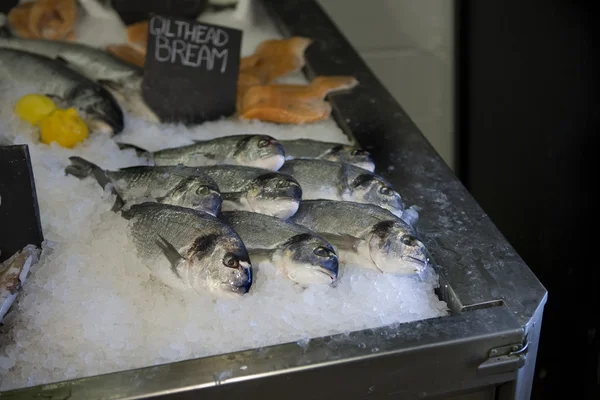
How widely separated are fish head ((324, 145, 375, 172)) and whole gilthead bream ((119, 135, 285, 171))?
5.7 inches

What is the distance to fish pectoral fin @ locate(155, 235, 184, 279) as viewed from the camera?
120cm

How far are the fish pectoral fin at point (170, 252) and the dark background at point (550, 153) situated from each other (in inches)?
58.1

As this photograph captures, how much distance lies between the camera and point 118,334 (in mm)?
1163

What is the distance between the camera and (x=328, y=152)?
1.62m

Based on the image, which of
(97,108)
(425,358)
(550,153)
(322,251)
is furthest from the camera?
(550,153)

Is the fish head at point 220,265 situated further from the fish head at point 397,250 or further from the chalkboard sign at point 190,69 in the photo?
the chalkboard sign at point 190,69

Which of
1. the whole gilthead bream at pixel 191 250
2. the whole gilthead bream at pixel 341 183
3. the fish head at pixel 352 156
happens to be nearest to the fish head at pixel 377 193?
the whole gilthead bream at pixel 341 183

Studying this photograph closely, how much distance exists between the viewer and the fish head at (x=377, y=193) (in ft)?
4.65

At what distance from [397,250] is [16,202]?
76 centimetres

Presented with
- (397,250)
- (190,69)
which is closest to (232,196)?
(397,250)

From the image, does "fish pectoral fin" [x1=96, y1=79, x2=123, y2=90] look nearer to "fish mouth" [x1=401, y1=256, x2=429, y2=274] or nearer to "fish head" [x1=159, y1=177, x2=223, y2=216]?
"fish head" [x1=159, y1=177, x2=223, y2=216]

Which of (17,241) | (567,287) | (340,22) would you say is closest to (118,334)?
(17,241)

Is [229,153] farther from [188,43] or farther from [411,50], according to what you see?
[411,50]

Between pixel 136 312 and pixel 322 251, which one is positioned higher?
pixel 322 251
